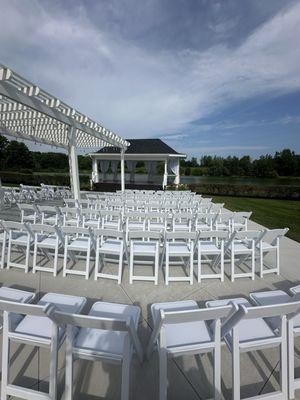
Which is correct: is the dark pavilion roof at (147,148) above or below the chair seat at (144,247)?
above

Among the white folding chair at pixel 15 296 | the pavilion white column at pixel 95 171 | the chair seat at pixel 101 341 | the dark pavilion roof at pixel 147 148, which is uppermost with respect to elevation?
the dark pavilion roof at pixel 147 148

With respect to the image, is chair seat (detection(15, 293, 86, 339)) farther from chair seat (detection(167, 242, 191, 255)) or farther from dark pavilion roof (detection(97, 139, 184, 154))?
dark pavilion roof (detection(97, 139, 184, 154))

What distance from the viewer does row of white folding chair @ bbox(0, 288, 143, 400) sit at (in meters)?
1.95

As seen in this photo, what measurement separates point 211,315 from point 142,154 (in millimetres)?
23044

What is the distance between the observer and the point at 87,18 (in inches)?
409

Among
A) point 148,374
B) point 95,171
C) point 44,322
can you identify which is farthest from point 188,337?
point 95,171

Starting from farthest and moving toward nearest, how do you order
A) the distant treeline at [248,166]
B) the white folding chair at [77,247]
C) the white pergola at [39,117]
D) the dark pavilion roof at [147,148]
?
the distant treeline at [248,166]
the dark pavilion roof at [147,148]
the white pergola at [39,117]
the white folding chair at [77,247]

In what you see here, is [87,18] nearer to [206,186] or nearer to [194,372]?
[194,372]

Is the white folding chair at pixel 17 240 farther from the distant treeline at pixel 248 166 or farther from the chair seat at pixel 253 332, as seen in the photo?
the distant treeline at pixel 248 166

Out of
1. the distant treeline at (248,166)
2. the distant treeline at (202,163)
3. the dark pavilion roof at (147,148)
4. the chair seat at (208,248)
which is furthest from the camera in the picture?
the distant treeline at (248,166)

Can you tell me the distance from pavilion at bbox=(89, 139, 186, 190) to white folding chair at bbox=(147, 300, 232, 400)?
20728 millimetres

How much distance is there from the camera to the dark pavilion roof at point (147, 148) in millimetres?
25109

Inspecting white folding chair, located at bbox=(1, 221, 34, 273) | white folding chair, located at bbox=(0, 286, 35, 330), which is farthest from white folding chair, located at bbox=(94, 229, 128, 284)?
white folding chair, located at bbox=(0, 286, 35, 330)

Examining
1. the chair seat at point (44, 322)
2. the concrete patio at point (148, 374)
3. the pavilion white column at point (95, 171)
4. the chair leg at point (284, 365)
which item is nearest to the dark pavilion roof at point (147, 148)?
the pavilion white column at point (95, 171)
